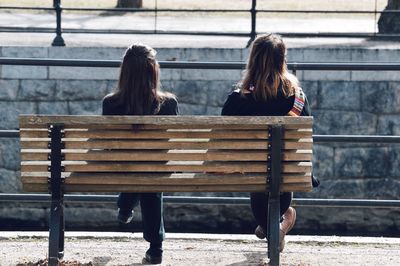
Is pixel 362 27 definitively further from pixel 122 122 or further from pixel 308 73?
pixel 122 122

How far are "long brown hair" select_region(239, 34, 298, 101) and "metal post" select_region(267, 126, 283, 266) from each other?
381 millimetres

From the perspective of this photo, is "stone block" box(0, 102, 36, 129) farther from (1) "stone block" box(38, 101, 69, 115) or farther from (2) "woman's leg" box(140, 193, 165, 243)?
(2) "woman's leg" box(140, 193, 165, 243)

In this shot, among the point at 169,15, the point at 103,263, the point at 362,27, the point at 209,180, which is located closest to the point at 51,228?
the point at 103,263

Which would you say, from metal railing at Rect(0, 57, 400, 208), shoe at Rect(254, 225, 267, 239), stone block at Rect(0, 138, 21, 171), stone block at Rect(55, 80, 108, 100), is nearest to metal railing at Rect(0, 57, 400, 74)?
metal railing at Rect(0, 57, 400, 208)

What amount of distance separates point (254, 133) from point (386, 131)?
17.2ft

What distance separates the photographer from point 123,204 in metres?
6.29

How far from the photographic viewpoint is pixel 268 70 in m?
6.11

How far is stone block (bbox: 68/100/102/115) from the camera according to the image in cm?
1084

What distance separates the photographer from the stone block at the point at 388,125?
10.8 metres

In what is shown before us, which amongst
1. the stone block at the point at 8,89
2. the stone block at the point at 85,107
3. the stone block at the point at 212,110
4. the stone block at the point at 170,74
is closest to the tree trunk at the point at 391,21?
the stone block at the point at 212,110

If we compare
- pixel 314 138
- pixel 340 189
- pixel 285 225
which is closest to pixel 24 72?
pixel 340 189

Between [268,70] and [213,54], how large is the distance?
4867 mm

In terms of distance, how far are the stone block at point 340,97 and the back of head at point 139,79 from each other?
16.1 feet

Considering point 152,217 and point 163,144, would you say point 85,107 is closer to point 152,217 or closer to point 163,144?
point 152,217
